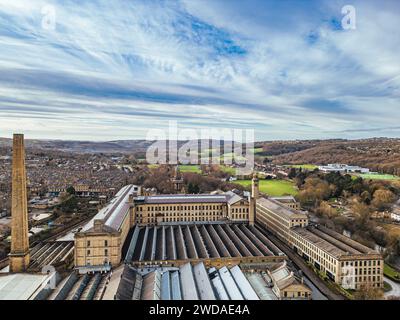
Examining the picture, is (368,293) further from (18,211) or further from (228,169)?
(228,169)

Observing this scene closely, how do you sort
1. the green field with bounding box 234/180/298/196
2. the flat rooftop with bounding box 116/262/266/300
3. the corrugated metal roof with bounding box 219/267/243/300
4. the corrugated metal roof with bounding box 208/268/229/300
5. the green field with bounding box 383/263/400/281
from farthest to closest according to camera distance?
the green field with bounding box 234/180/298/196 → the green field with bounding box 383/263/400/281 → the corrugated metal roof with bounding box 208/268/229/300 → the corrugated metal roof with bounding box 219/267/243/300 → the flat rooftop with bounding box 116/262/266/300

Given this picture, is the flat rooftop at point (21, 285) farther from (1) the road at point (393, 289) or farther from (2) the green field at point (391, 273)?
(2) the green field at point (391, 273)

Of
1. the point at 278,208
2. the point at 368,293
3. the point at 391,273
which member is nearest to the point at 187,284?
the point at 368,293

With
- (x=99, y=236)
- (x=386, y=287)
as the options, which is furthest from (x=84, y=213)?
(x=386, y=287)

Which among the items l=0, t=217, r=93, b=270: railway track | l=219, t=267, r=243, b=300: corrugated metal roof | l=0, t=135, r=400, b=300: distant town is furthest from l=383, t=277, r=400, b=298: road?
l=0, t=217, r=93, b=270: railway track

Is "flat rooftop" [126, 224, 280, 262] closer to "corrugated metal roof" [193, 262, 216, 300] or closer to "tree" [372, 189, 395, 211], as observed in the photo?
"corrugated metal roof" [193, 262, 216, 300]

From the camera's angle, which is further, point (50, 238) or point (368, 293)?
point (50, 238)

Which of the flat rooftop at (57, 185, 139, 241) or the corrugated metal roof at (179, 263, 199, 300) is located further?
the flat rooftop at (57, 185, 139, 241)
